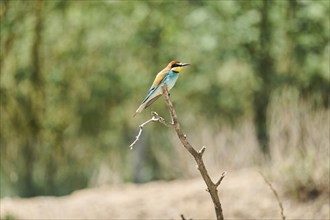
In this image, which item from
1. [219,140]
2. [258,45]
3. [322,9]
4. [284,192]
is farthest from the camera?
[258,45]

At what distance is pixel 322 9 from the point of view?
14.6 m

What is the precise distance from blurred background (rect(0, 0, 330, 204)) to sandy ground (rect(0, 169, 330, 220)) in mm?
2860

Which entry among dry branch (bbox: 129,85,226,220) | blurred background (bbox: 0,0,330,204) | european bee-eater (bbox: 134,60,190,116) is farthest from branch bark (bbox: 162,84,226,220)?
blurred background (bbox: 0,0,330,204)

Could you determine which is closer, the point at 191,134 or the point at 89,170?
Answer: the point at 191,134

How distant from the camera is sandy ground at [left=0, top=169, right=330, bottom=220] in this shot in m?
8.96

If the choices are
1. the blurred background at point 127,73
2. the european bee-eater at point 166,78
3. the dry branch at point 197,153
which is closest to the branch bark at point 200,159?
the dry branch at point 197,153

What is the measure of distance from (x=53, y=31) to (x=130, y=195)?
21.8ft

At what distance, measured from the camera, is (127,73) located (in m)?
16.9

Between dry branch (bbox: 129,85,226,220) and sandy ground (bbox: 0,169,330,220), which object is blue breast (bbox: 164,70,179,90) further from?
sandy ground (bbox: 0,169,330,220)

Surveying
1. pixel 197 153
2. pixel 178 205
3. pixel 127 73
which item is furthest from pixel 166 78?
pixel 127 73

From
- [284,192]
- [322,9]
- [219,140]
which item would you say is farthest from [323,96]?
[284,192]

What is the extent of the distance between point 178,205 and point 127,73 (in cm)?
765

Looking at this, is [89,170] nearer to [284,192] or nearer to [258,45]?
[258,45]

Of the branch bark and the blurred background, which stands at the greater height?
the blurred background
